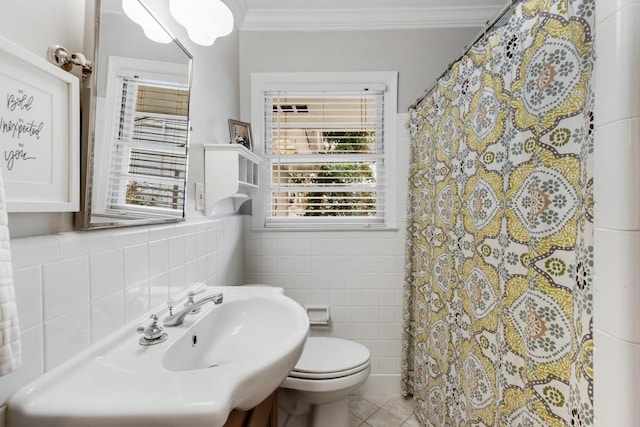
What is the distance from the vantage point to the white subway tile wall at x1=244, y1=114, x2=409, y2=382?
1.99 m

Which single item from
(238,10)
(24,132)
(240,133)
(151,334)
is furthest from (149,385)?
(238,10)

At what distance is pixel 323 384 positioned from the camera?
1350 mm

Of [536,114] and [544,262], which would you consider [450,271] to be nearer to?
[544,262]

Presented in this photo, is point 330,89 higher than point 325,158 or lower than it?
higher

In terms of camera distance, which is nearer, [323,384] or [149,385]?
[149,385]

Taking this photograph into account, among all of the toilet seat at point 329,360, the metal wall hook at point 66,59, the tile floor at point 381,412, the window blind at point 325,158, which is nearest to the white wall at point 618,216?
the toilet seat at point 329,360

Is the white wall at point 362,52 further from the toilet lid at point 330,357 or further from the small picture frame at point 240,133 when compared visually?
the toilet lid at point 330,357

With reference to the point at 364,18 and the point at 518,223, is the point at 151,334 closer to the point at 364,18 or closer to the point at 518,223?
the point at 518,223

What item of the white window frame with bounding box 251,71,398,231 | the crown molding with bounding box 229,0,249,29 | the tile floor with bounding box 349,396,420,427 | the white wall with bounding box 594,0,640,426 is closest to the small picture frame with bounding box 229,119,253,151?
the white window frame with bounding box 251,71,398,231

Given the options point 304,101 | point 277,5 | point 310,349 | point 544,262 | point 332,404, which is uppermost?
point 277,5

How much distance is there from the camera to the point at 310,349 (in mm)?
1568

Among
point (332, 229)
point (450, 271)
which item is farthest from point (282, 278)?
point (450, 271)

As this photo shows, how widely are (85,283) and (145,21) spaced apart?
30.8 inches

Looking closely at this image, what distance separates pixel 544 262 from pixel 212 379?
0.80 metres
